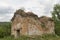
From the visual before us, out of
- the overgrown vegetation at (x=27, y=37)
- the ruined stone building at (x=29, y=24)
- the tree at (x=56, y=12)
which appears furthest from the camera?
the tree at (x=56, y=12)

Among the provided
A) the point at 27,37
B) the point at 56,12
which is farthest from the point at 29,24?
the point at 56,12

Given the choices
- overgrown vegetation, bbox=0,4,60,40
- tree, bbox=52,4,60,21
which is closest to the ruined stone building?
overgrown vegetation, bbox=0,4,60,40

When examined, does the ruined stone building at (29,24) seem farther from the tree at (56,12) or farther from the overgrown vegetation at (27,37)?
the tree at (56,12)

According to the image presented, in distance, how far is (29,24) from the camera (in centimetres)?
2752

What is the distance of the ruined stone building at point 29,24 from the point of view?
90.1ft

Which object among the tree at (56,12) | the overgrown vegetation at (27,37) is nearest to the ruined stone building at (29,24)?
the overgrown vegetation at (27,37)

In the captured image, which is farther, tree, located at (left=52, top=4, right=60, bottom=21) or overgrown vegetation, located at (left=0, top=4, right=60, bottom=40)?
tree, located at (left=52, top=4, right=60, bottom=21)

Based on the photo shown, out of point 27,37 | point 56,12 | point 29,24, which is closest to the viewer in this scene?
point 27,37

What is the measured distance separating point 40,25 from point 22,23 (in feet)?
9.21

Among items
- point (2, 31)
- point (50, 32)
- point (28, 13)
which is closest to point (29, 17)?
point (28, 13)

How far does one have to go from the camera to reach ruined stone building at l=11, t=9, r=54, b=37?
27469 millimetres

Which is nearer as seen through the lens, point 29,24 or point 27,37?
point 27,37

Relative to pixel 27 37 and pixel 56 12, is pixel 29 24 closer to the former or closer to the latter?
pixel 27 37

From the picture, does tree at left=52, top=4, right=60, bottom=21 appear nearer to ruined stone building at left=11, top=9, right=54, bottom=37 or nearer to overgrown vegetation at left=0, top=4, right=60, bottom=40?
overgrown vegetation at left=0, top=4, right=60, bottom=40
